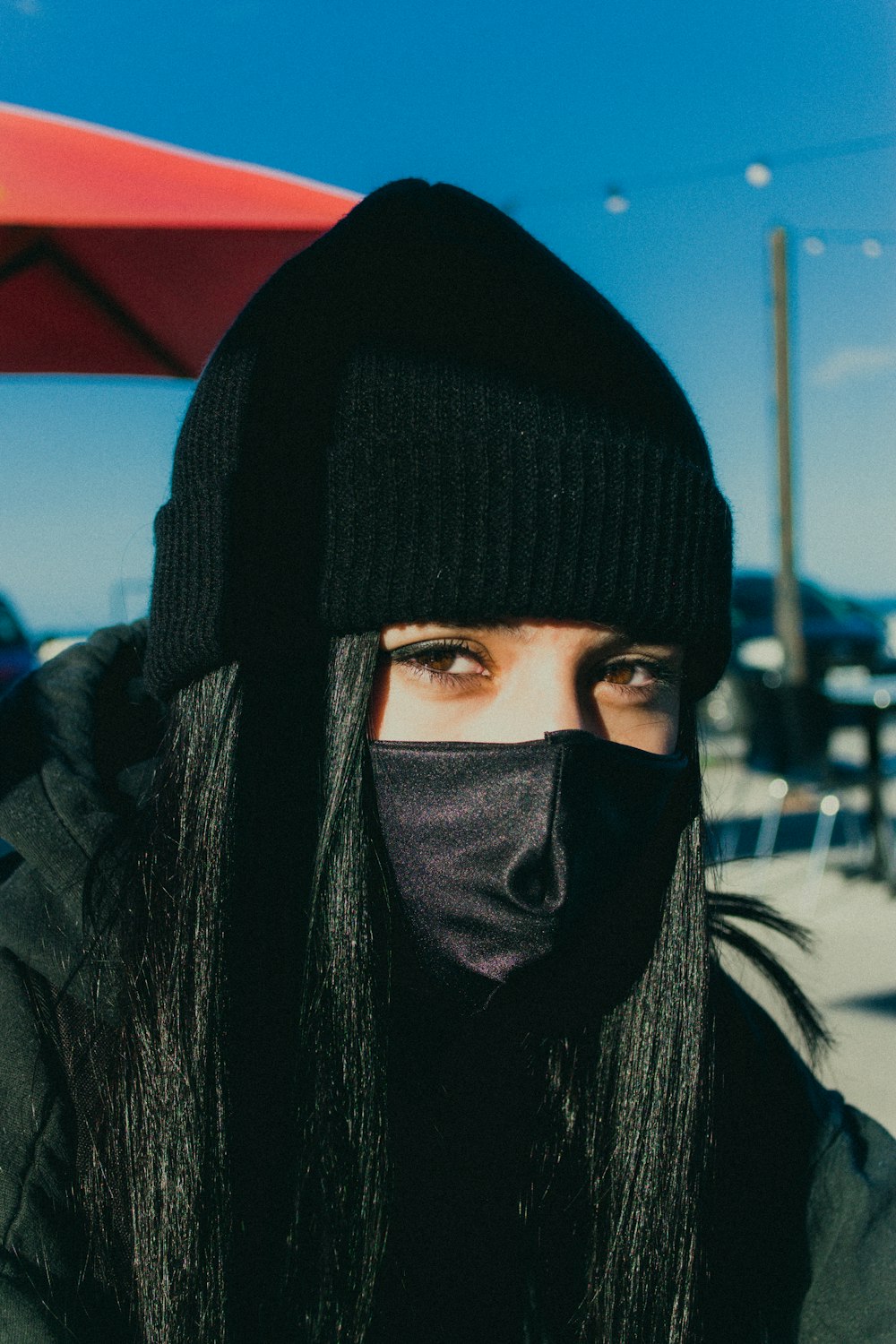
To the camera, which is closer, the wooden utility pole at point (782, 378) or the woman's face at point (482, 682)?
the woman's face at point (482, 682)

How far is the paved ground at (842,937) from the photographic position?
3.38m

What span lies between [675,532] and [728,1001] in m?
0.72

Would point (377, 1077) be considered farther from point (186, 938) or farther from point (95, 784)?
point (95, 784)

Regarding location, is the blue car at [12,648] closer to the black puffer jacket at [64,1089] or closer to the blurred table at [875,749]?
the blurred table at [875,749]

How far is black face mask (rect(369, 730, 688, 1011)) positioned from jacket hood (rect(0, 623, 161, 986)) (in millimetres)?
356

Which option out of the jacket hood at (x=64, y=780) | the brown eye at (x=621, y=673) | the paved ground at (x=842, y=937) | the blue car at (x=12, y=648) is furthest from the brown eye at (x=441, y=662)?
the blue car at (x=12, y=648)

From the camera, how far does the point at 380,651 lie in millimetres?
1253

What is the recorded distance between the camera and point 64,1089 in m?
1.05

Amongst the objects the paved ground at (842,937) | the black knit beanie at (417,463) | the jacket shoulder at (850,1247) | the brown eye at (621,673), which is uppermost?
the black knit beanie at (417,463)

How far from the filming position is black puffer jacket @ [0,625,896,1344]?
95 cm

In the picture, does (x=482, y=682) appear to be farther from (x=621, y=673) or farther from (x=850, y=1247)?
(x=850, y=1247)

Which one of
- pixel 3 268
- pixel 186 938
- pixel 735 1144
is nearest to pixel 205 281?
pixel 3 268

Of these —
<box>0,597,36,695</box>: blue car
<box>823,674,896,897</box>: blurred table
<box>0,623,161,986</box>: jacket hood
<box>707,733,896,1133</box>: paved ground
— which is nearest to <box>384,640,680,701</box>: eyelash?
<box>0,623,161,986</box>: jacket hood

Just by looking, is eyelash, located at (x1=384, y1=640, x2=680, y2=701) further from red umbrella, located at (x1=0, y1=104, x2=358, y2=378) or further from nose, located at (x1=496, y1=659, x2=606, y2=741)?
red umbrella, located at (x1=0, y1=104, x2=358, y2=378)
